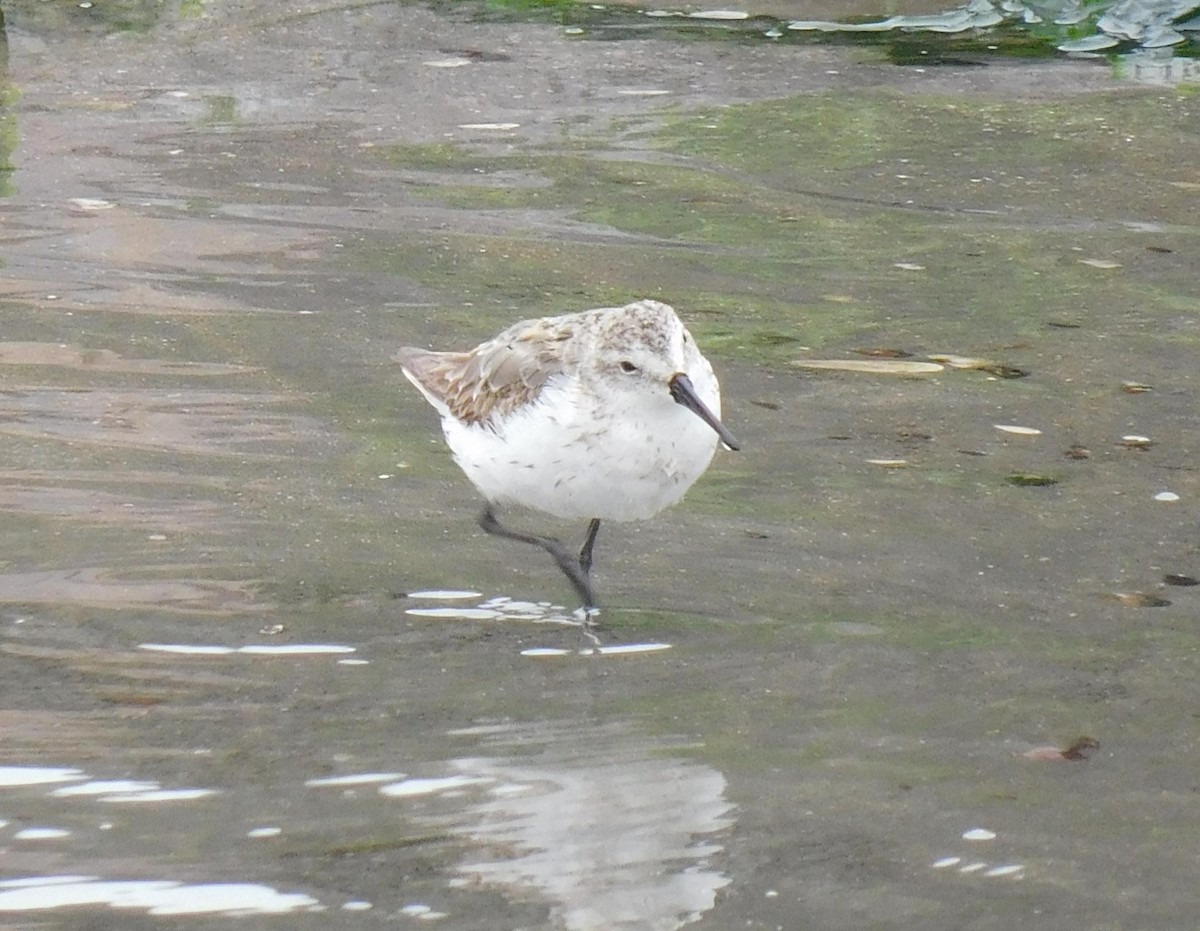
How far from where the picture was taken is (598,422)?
4664 mm

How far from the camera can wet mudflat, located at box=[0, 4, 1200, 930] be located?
12.1 feet

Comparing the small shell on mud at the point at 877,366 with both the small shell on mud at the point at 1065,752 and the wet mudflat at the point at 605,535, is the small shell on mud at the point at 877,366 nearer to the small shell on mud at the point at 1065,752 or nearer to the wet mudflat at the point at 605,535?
the wet mudflat at the point at 605,535

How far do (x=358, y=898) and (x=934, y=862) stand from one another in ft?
3.48

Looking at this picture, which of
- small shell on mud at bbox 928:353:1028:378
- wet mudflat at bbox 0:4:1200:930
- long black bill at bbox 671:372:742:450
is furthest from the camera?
small shell on mud at bbox 928:353:1028:378

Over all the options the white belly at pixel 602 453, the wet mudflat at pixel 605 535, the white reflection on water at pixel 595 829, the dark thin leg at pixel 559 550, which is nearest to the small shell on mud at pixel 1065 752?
the wet mudflat at pixel 605 535

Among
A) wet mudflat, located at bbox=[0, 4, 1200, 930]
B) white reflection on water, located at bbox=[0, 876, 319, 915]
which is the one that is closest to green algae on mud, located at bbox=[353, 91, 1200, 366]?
wet mudflat, located at bbox=[0, 4, 1200, 930]

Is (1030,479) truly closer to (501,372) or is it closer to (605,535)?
(605,535)

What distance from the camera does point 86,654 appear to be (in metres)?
4.55

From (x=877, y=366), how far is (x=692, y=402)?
7.40ft

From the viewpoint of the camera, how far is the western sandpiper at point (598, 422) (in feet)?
15.2

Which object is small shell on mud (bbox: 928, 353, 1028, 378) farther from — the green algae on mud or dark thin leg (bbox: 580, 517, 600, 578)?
dark thin leg (bbox: 580, 517, 600, 578)

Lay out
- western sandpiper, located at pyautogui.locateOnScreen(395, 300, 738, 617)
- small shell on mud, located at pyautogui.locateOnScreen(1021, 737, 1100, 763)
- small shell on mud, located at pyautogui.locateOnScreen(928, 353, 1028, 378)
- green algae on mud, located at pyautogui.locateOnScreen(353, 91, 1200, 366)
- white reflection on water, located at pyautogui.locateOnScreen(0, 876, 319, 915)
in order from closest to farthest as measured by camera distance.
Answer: white reflection on water, located at pyautogui.locateOnScreen(0, 876, 319, 915), small shell on mud, located at pyautogui.locateOnScreen(1021, 737, 1100, 763), western sandpiper, located at pyautogui.locateOnScreen(395, 300, 738, 617), small shell on mud, located at pyautogui.locateOnScreen(928, 353, 1028, 378), green algae on mud, located at pyautogui.locateOnScreen(353, 91, 1200, 366)

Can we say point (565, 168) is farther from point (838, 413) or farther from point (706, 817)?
point (706, 817)

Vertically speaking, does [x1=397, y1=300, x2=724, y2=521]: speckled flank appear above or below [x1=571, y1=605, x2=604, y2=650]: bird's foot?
above
